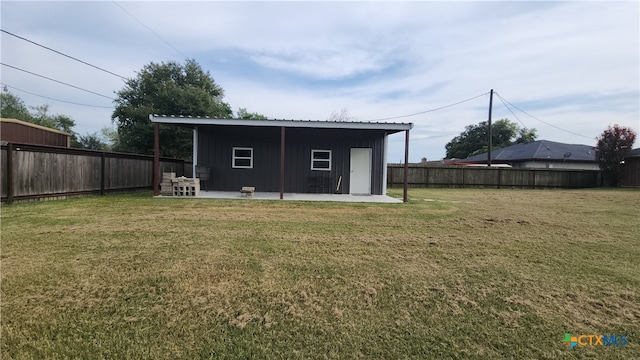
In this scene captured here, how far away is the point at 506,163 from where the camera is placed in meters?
28.5

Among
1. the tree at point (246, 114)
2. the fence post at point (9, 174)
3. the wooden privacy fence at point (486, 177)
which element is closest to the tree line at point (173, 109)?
the wooden privacy fence at point (486, 177)

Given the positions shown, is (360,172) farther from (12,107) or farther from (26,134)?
(12,107)

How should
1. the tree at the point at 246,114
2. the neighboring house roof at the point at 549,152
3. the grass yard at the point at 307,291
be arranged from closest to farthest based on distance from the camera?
the grass yard at the point at 307,291
the neighboring house roof at the point at 549,152
the tree at the point at 246,114

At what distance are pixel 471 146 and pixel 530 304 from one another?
45.0 metres

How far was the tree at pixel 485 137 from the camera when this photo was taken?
39688 millimetres

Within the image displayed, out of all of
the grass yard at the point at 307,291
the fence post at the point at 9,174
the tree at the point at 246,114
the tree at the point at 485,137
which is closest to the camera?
the grass yard at the point at 307,291

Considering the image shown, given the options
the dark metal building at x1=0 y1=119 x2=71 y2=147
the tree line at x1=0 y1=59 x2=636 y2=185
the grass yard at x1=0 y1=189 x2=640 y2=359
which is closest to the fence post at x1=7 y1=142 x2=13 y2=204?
the grass yard at x1=0 y1=189 x2=640 y2=359

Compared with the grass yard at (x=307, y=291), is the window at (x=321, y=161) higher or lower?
higher

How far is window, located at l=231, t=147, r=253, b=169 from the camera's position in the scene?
12205 millimetres

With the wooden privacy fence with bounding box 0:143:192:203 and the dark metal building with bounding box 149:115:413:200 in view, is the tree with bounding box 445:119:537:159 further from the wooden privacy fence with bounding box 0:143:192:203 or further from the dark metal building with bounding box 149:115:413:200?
the wooden privacy fence with bounding box 0:143:192:203

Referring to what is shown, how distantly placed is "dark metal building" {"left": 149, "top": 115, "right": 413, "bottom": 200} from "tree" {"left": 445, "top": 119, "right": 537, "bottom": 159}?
102 ft

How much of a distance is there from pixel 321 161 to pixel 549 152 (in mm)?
23812

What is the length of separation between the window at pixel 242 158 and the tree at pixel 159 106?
733 cm

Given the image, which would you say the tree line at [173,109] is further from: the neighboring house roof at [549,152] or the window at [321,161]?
the window at [321,161]
